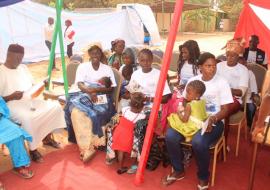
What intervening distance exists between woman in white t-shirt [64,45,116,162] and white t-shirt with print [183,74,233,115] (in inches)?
57.7

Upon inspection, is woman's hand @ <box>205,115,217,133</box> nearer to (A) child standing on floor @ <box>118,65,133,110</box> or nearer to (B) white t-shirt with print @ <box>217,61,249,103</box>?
(B) white t-shirt with print @ <box>217,61,249,103</box>

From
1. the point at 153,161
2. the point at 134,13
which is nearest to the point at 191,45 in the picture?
the point at 153,161

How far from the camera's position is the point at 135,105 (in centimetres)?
387

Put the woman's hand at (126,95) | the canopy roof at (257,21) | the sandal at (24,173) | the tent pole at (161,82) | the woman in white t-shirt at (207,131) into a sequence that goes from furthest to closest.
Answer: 1. the canopy roof at (257,21)
2. the woman's hand at (126,95)
3. the sandal at (24,173)
4. the woman in white t-shirt at (207,131)
5. the tent pole at (161,82)

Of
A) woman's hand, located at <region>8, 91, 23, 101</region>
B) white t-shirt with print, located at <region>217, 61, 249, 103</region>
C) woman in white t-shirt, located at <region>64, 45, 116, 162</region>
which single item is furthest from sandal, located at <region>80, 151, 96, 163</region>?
white t-shirt with print, located at <region>217, 61, 249, 103</region>

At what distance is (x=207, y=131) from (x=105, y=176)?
4.54 feet

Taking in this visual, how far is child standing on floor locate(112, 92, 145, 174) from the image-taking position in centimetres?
387

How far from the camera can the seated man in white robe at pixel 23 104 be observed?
4090 mm

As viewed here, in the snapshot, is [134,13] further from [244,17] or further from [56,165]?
[56,165]

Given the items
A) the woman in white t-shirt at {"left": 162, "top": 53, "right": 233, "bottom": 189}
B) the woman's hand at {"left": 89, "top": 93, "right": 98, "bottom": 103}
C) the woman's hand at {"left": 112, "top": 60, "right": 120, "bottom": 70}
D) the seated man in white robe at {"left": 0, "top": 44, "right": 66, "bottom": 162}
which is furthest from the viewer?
the woman's hand at {"left": 112, "top": 60, "right": 120, "bottom": 70}

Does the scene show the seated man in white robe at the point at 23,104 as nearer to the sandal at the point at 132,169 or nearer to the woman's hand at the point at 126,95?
the woman's hand at the point at 126,95

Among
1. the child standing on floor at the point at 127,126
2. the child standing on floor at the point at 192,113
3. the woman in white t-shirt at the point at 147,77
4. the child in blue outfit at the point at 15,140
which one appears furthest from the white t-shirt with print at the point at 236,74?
the child in blue outfit at the point at 15,140

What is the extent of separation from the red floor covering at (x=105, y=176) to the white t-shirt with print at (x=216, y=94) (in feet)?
2.84

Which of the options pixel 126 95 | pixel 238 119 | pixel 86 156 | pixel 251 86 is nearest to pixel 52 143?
pixel 86 156
